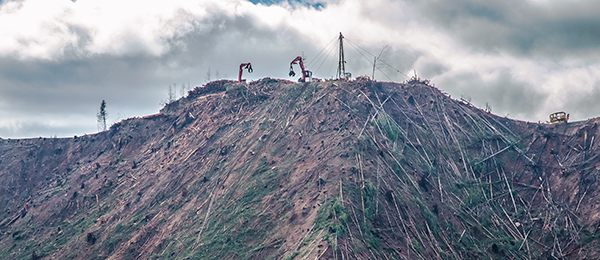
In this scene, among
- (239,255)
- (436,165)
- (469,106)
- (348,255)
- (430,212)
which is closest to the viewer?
(348,255)

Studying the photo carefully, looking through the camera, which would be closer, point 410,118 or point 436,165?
point 436,165

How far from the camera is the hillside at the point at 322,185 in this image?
54.4 metres

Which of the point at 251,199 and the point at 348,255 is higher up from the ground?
the point at 251,199

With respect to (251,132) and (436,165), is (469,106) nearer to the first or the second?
(436,165)

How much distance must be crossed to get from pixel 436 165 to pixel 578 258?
47.1 ft

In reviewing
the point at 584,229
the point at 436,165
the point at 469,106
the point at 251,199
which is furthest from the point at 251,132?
the point at 584,229

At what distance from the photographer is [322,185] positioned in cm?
5634

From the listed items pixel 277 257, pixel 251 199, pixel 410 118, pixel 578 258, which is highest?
pixel 410 118

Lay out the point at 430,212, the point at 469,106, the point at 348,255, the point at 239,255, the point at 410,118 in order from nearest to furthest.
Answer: the point at 348,255 < the point at 239,255 < the point at 430,212 < the point at 410,118 < the point at 469,106

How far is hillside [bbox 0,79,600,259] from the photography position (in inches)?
2142

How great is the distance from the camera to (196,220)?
60.3 metres

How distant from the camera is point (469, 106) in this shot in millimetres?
77062

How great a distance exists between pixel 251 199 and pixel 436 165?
1762cm

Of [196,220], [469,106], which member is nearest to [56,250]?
[196,220]
